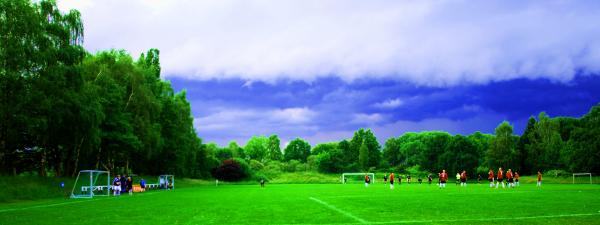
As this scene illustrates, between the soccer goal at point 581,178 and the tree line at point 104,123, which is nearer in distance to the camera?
the tree line at point 104,123

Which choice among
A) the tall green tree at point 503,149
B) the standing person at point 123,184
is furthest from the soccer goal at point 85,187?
the tall green tree at point 503,149

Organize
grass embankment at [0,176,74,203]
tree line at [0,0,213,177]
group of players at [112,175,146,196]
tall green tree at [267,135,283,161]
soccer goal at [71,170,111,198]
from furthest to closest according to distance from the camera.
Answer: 1. tall green tree at [267,135,283,161]
2. group of players at [112,175,146,196]
3. soccer goal at [71,170,111,198]
4. tree line at [0,0,213,177]
5. grass embankment at [0,176,74,203]

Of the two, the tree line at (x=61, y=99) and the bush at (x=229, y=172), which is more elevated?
the tree line at (x=61, y=99)

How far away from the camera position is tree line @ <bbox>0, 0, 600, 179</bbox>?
34125mm

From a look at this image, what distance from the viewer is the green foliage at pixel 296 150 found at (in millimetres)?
173625

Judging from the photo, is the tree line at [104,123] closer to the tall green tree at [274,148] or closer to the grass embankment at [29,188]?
the grass embankment at [29,188]

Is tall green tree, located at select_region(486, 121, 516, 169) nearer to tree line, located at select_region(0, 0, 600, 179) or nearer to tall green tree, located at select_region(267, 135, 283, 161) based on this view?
tree line, located at select_region(0, 0, 600, 179)

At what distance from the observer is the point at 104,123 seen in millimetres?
48812

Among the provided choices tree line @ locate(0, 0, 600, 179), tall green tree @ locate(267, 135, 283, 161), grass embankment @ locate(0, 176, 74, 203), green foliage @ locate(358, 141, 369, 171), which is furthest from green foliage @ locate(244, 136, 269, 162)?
grass embankment @ locate(0, 176, 74, 203)

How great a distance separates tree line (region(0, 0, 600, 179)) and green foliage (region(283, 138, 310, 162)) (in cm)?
6816

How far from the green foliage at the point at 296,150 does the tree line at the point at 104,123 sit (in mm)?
68164

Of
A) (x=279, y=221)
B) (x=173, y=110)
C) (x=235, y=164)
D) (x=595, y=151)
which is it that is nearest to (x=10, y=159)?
(x=173, y=110)

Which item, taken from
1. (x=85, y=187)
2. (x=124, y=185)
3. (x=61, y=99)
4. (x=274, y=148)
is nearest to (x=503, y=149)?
(x=124, y=185)

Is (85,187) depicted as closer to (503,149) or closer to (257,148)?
(503,149)
